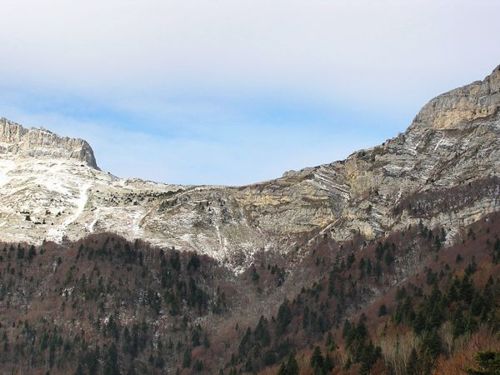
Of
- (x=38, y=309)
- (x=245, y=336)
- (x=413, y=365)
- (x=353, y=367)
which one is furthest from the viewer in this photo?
(x=38, y=309)

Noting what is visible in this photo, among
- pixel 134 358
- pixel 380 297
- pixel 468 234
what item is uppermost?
pixel 468 234

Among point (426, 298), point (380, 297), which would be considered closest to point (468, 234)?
point (380, 297)

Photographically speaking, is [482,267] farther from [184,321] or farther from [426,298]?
[184,321]

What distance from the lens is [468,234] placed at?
183500 mm

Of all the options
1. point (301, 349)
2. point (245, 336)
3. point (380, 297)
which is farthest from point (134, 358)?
point (380, 297)

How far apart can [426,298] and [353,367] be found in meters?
30.7

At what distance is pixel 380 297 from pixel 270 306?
34104 mm

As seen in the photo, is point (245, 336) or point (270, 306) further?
point (270, 306)

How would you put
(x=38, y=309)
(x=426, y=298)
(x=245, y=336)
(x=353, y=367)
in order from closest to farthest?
(x=353, y=367)
(x=426, y=298)
(x=245, y=336)
(x=38, y=309)

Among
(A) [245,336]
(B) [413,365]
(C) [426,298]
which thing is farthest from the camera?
(A) [245,336]

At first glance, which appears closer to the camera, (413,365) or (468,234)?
(413,365)

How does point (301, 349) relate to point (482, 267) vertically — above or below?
below

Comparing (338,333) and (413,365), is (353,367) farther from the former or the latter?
(338,333)

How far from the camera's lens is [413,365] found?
112 meters
